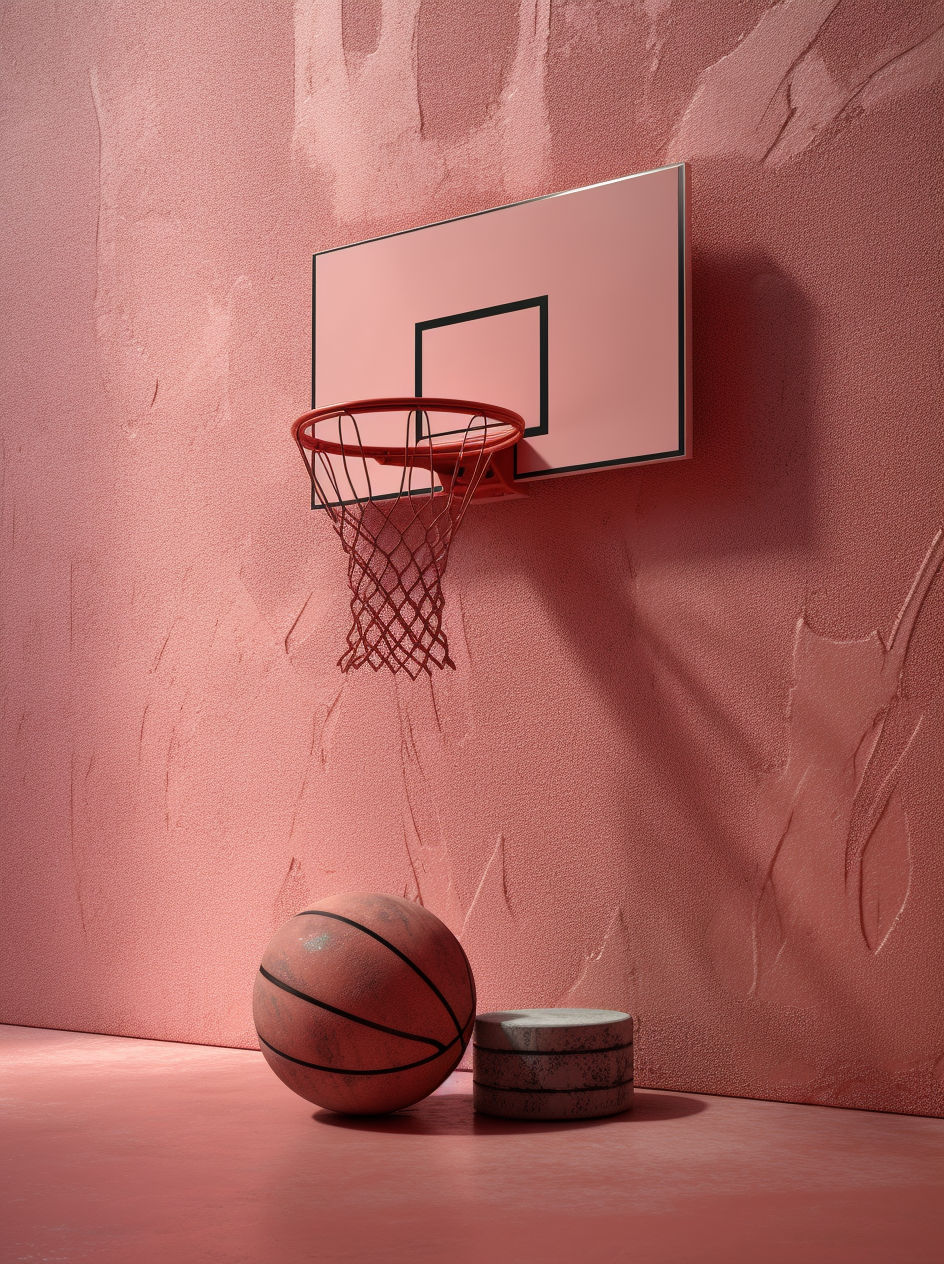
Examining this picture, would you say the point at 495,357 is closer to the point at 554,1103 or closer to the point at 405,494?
the point at 405,494

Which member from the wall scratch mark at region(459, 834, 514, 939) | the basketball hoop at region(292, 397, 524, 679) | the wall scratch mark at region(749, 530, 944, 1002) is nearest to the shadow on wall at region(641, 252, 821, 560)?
the wall scratch mark at region(749, 530, 944, 1002)

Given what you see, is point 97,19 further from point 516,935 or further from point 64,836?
point 516,935

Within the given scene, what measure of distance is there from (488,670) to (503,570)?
0.25 metres

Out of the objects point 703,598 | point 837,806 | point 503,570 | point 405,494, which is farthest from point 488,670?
point 837,806

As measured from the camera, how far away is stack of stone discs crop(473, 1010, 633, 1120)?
2.68m

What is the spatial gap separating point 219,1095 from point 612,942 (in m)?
0.94

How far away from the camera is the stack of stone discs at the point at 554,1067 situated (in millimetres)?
2684

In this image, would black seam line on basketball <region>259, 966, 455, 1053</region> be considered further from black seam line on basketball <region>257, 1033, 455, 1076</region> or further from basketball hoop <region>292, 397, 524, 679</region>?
basketball hoop <region>292, 397, 524, 679</region>

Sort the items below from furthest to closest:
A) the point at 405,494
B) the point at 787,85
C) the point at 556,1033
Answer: the point at 405,494, the point at 787,85, the point at 556,1033

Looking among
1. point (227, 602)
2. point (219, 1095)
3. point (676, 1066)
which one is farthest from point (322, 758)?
point (676, 1066)

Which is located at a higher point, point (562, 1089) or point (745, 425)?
point (745, 425)

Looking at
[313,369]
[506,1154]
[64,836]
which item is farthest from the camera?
[64,836]

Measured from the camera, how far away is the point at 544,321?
3254mm

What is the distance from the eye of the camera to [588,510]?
329 centimetres
